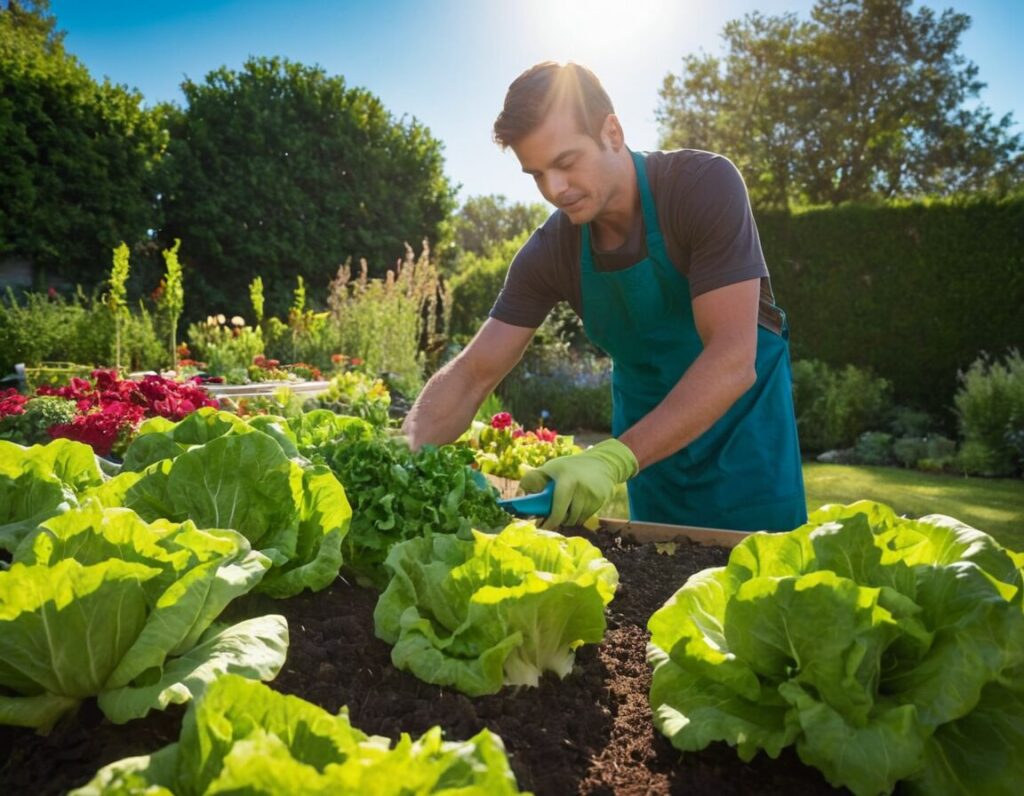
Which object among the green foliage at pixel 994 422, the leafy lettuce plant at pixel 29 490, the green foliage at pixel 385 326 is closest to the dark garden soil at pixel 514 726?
the leafy lettuce plant at pixel 29 490

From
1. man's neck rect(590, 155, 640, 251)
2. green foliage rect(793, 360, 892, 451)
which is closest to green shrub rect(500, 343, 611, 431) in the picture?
green foliage rect(793, 360, 892, 451)

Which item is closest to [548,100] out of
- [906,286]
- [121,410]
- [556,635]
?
[556,635]

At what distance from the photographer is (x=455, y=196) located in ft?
55.1

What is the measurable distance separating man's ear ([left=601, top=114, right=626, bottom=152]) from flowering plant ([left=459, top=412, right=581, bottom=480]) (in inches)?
55.3

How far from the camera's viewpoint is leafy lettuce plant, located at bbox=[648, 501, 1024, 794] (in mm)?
941

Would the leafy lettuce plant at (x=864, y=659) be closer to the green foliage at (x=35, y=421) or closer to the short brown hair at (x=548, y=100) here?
the short brown hair at (x=548, y=100)

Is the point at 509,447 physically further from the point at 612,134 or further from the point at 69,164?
the point at 69,164

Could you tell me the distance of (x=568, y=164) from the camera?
2.56 meters

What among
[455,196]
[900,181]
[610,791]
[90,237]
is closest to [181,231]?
[90,237]

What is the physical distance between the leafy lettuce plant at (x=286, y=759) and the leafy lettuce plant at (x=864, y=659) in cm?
46

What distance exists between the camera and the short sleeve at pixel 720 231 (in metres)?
2.38

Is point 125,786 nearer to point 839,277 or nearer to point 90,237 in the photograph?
point 839,277

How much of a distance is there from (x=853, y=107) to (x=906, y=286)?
34.7 ft

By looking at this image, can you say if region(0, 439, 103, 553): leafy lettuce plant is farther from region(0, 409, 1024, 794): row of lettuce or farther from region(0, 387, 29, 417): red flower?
region(0, 387, 29, 417): red flower
